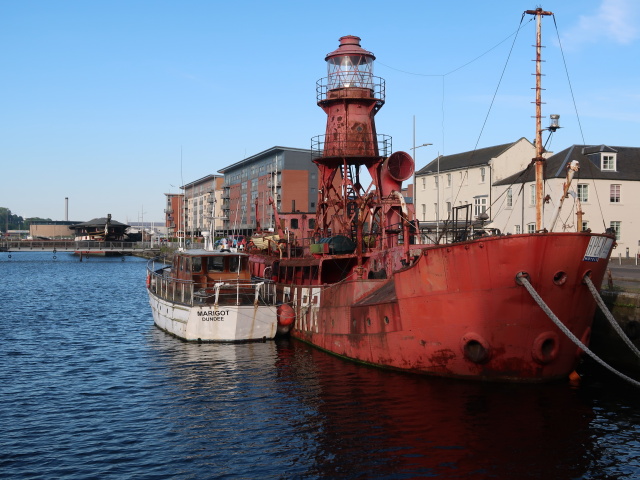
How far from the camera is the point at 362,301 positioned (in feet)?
77.5

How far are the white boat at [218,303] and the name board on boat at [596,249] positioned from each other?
46.6 ft

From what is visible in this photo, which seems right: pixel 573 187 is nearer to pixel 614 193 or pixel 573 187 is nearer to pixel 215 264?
pixel 614 193

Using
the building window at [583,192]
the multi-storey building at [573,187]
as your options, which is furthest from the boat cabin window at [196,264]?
the building window at [583,192]

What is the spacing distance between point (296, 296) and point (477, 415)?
14576mm

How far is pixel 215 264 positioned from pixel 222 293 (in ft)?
8.26

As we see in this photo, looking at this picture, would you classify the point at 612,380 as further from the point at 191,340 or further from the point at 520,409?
the point at 191,340

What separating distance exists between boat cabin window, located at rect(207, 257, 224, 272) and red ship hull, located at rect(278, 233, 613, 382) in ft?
39.5

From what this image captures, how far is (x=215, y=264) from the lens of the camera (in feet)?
103

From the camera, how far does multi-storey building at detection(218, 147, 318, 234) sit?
108 metres

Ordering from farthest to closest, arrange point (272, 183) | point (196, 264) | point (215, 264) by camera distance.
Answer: point (272, 183) → point (215, 264) → point (196, 264)

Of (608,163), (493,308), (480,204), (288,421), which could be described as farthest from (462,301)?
(480,204)

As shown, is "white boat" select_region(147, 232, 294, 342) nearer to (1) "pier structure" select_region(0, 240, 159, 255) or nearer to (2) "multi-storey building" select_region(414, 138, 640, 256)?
(2) "multi-storey building" select_region(414, 138, 640, 256)

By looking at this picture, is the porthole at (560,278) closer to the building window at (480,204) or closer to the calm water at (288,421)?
the calm water at (288,421)

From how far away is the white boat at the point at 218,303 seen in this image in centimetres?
2806
